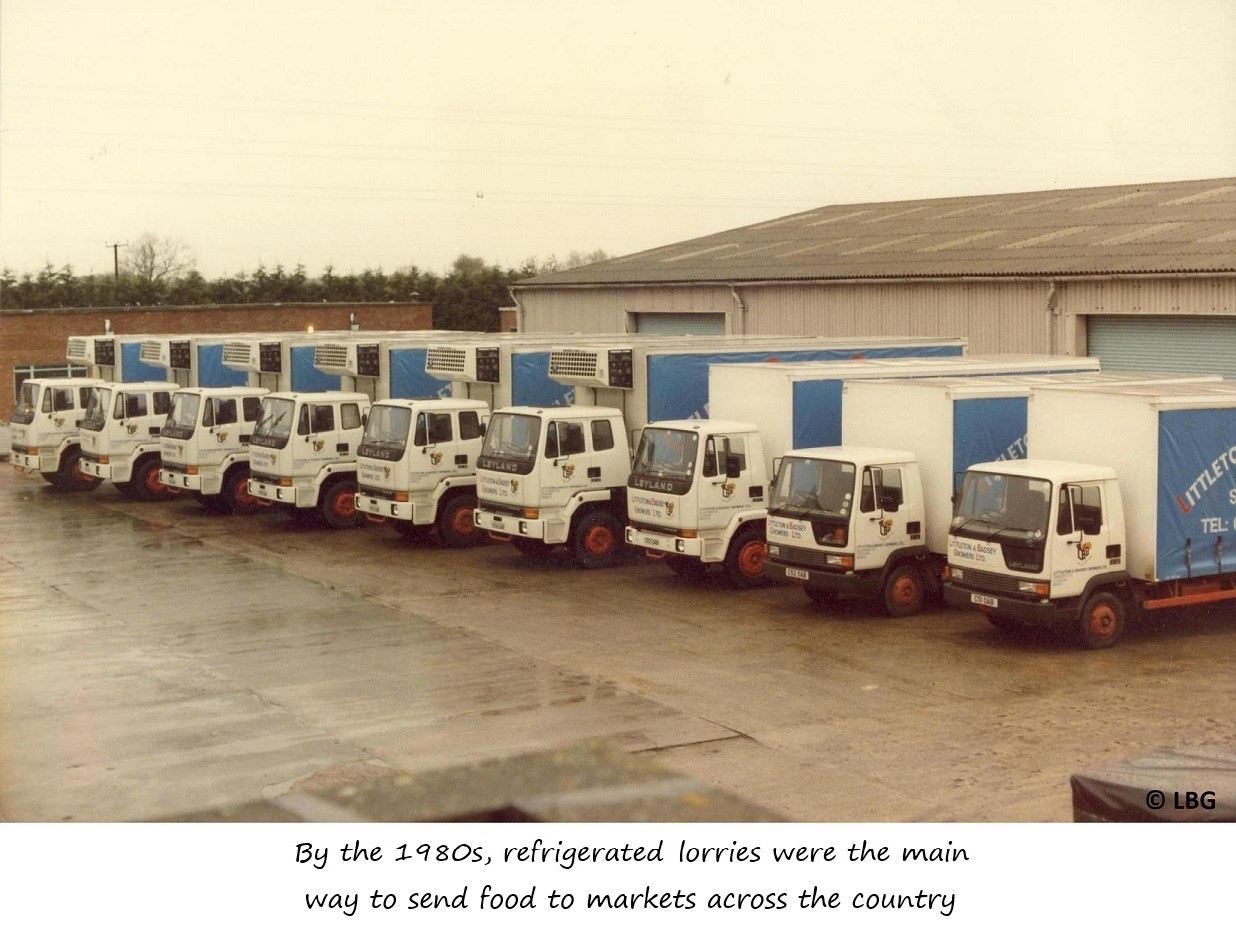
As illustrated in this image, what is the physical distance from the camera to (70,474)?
32906 millimetres

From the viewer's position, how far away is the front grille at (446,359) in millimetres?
24781

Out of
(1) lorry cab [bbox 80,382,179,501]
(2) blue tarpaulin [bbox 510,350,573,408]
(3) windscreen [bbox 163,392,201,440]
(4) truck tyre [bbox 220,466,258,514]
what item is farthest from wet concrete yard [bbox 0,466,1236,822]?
(1) lorry cab [bbox 80,382,179,501]

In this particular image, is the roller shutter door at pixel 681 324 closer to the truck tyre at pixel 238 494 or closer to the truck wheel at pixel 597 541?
the truck tyre at pixel 238 494

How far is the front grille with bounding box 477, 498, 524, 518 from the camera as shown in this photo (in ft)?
69.7

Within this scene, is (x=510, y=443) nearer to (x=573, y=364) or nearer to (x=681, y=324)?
(x=573, y=364)

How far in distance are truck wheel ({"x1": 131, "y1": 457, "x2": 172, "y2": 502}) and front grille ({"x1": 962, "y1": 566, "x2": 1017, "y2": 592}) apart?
19.5 metres

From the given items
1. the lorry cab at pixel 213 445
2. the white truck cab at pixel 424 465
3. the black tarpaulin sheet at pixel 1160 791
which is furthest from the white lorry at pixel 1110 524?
the lorry cab at pixel 213 445

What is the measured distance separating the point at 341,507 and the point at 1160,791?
819 inches

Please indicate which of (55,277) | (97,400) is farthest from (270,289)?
(97,400)

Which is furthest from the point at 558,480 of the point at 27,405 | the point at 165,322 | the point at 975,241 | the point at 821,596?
the point at 165,322
